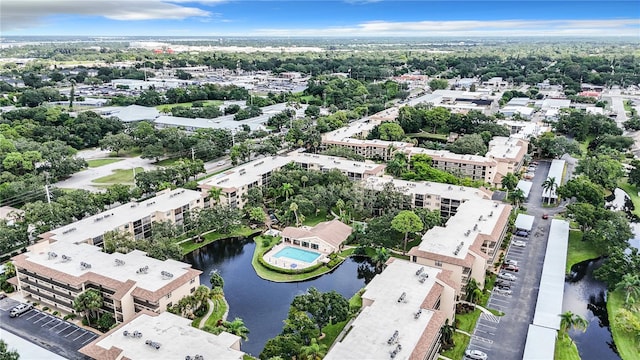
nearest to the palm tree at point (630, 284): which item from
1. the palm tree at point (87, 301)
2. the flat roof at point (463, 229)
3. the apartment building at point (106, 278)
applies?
the flat roof at point (463, 229)

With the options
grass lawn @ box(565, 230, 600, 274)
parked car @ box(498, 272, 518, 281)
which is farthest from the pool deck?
grass lawn @ box(565, 230, 600, 274)

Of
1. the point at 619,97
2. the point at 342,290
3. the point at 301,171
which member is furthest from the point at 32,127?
the point at 619,97

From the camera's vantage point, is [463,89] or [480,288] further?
[463,89]

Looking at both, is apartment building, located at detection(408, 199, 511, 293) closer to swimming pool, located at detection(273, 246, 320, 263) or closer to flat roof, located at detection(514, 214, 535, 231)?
flat roof, located at detection(514, 214, 535, 231)

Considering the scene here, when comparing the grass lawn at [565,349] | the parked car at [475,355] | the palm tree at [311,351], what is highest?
the palm tree at [311,351]

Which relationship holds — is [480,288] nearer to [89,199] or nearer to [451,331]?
[451,331]

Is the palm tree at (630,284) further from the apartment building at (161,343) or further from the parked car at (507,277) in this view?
the apartment building at (161,343)

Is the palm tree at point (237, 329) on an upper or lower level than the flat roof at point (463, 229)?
lower
